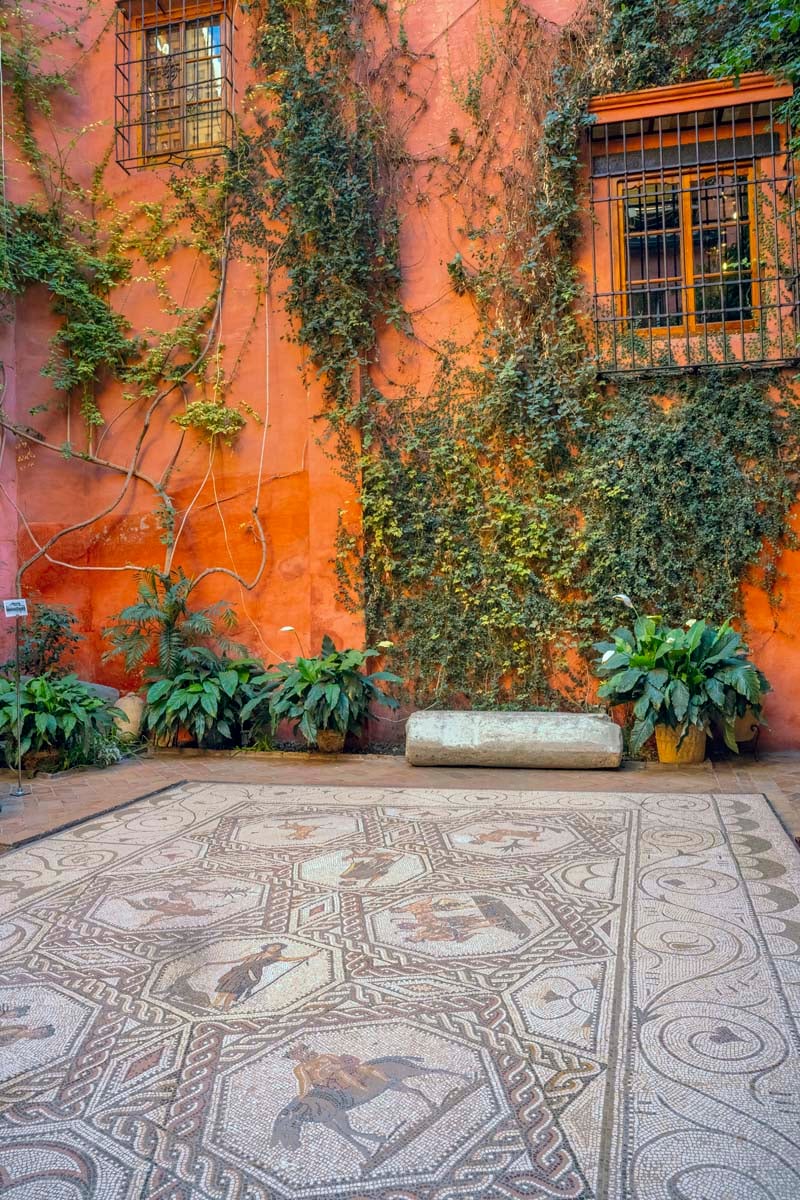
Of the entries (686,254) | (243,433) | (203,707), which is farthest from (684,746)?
(243,433)

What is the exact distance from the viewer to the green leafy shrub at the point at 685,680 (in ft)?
18.1

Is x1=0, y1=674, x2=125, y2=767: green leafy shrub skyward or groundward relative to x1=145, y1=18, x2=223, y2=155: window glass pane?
groundward

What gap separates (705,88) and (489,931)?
21.2ft

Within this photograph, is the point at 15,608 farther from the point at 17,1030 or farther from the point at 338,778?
the point at 17,1030

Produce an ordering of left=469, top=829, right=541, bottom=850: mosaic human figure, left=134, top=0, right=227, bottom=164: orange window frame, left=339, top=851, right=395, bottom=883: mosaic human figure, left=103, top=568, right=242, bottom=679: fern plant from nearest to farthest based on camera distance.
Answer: left=339, top=851, right=395, bottom=883: mosaic human figure, left=469, top=829, right=541, bottom=850: mosaic human figure, left=103, top=568, right=242, bottom=679: fern plant, left=134, top=0, right=227, bottom=164: orange window frame

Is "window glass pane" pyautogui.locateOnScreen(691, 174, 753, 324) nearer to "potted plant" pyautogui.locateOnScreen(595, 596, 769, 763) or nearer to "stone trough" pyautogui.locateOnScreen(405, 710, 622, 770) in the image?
"potted plant" pyautogui.locateOnScreen(595, 596, 769, 763)

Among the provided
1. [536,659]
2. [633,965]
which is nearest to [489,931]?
[633,965]

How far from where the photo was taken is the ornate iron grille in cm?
773

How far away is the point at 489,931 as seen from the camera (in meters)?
2.84

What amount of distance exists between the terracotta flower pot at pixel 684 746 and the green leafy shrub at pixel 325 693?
6.63 feet

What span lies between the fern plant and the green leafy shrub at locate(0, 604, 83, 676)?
1.36ft

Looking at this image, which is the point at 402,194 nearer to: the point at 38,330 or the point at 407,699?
the point at 38,330

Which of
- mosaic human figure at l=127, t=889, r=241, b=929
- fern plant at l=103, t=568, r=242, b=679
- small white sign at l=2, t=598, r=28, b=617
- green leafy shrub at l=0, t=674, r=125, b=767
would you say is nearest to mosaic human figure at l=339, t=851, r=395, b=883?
mosaic human figure at l=127, t=889, r=241, b=929

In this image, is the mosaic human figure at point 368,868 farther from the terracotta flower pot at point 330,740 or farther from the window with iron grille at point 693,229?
the window with iron grille at point 693,229
